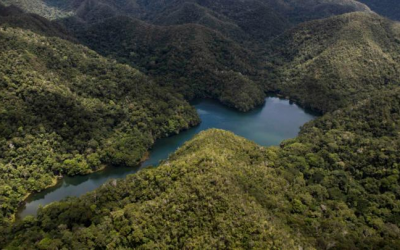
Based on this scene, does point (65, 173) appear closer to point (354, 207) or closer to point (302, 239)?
point (302, 239)

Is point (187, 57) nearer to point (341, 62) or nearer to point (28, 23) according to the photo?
point (28, 23)

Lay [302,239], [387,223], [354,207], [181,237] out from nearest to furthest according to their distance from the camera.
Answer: [181,237] → [302,239] → [387,223] → [354,207]

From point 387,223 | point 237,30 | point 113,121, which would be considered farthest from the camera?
point 237,30

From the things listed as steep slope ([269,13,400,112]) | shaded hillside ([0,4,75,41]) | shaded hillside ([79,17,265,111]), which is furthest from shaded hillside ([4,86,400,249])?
shaded hillside ([0,4,75,41])

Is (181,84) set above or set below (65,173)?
above

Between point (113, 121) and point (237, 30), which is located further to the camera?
point (237, 30)

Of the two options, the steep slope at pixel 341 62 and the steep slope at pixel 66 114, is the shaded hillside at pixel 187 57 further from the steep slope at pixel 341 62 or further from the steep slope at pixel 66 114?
the steep slope at pixel 66 114

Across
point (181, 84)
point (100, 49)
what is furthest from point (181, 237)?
point (100, 49)
